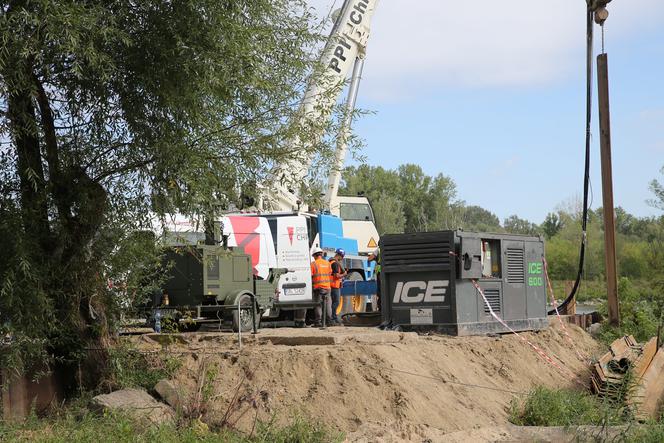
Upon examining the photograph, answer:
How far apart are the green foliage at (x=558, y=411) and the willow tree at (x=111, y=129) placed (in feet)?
16.3

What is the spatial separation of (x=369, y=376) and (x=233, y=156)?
3.35 meters

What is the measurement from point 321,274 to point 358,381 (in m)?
7.87

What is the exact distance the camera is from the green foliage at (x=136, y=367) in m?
11.7

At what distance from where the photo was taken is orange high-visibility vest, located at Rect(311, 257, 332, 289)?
63.1ft

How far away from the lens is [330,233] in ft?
76.6

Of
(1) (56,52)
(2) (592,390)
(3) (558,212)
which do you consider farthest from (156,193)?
(3) (558,212)

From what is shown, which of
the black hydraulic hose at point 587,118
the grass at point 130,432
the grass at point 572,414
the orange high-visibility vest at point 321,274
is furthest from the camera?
the orange high-visibility vest at point 321,274

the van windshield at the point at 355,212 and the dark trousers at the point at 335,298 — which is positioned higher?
the van windshield at the point at 355,212

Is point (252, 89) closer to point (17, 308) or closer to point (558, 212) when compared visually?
point (17, 308)

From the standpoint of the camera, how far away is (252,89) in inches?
438

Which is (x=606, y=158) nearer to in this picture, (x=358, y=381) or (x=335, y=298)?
(x=335, y=298)

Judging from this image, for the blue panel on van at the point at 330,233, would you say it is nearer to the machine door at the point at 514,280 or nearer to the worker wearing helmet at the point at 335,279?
the worker wearing helmet at the point at 335,279

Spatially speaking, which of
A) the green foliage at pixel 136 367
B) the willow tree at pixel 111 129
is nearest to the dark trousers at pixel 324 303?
the green foliage at pixel 136 367

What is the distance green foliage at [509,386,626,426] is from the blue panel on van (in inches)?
407
